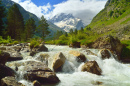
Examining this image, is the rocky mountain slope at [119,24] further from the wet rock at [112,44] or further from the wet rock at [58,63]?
the wet rock at [58,63]

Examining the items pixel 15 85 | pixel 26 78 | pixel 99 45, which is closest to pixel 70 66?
pixel 26 78

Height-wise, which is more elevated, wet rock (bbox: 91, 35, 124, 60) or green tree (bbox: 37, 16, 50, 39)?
green tree (bbox: 37, 16, 50, 39)

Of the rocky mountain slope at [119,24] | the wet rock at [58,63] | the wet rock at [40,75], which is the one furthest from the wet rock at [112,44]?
the rocky mountain slope at [119,24]

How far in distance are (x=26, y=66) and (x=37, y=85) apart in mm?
3211

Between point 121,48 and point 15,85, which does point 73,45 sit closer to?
point 121,48

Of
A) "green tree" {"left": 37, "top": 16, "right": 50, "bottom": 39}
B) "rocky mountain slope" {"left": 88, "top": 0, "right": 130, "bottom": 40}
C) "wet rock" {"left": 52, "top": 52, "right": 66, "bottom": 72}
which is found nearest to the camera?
"wet rock" {"left": 52, "top": 52, "right": 66, "bottom": 72}

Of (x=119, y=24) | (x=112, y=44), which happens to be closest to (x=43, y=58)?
(x=112, y=44)

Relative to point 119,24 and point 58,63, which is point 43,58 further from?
point 119,24

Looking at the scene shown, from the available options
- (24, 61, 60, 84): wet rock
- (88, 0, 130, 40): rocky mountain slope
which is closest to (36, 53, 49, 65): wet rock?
(24, 61, 60, 84): wet rock

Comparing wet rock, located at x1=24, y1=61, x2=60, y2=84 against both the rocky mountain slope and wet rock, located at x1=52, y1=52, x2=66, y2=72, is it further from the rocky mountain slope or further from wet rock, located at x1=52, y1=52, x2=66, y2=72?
the rocky mountain slope

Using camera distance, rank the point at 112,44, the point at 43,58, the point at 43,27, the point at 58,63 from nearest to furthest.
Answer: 1. the point at 58,63
2. the point at 43,58
3. the point at 112,44
4. the point at 43,27

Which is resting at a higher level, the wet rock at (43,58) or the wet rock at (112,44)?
the wet rock at (112,44)

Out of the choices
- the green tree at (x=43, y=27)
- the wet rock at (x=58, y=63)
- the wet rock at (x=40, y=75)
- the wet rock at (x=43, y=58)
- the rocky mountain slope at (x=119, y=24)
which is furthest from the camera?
the rocky mountain slope at (x=119, y=24)

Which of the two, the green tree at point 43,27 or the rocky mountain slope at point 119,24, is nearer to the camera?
the green tree at point 43,27
